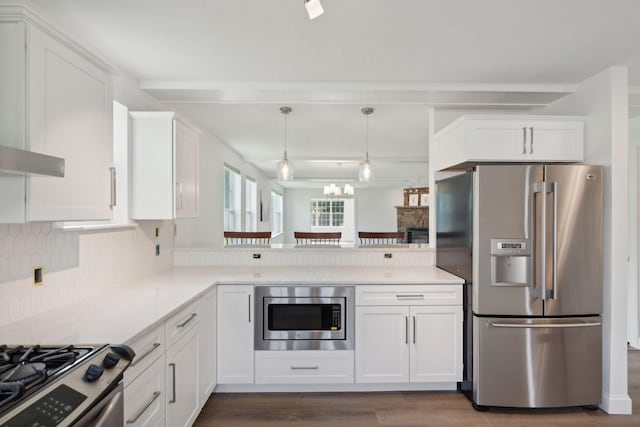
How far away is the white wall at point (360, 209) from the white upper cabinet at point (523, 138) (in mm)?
9036

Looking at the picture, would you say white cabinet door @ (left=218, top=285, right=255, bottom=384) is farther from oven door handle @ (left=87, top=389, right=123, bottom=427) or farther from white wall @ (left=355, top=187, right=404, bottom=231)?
white wall @ (left=355, top=187, right=404, bottom=231)

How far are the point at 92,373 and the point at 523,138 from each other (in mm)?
2927

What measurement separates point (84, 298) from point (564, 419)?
10.4 ft

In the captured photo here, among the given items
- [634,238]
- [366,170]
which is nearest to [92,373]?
[366,170]

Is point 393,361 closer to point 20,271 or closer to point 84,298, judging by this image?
point 84,298

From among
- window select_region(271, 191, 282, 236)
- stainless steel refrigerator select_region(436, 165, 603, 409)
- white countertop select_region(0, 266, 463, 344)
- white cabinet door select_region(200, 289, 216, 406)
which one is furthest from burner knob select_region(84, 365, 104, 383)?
window select_region(271, 191, 282, 236)

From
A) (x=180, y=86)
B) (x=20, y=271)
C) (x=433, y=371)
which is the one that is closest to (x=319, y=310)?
(x=433, y=371)

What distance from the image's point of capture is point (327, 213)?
12383mm

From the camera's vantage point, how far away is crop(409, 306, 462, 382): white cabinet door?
2662 millimetres

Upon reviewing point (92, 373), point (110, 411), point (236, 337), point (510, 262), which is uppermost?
point (510, 262)

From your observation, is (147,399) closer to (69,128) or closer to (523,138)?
(69,128)

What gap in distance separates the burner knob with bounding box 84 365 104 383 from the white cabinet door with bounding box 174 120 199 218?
1.54 metres

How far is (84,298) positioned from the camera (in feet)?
6.91

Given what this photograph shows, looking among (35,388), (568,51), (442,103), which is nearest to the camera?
(35,388)
